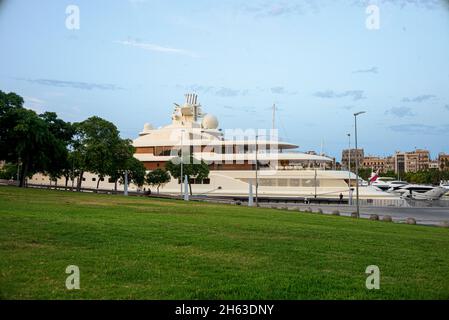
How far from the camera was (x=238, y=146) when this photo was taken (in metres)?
63.9

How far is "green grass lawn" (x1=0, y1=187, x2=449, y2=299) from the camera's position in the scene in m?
6.85

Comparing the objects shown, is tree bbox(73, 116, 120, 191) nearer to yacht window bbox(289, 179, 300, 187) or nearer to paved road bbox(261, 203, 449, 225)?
paved road bbox(261, 203, 449, 225)

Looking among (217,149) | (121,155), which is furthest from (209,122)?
(121,155)

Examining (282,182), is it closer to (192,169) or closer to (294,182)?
(294,182)

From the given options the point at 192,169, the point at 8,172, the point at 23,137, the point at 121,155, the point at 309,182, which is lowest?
the point at 309,182

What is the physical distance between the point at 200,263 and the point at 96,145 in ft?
119

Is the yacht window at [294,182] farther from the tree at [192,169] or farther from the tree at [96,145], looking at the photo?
the tree at [96,145]

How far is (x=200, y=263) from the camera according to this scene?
873 cm

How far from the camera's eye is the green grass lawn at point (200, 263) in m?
6.85

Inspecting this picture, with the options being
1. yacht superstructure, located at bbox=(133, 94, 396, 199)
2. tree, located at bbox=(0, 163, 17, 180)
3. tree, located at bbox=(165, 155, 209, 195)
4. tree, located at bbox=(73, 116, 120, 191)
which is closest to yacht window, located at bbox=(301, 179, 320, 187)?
yacht superstructure, located at bbox=(133, 94, 396, 199)

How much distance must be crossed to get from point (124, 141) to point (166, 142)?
63.8 ft

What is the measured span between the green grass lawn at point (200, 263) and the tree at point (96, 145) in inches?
1179

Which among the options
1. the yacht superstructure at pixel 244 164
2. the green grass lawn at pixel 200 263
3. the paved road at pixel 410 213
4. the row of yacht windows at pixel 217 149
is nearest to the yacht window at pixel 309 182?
the yacht superstructure at pixel 244 164

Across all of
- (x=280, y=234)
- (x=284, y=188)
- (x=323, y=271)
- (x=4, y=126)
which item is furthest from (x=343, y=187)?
(x=323, y=271)
